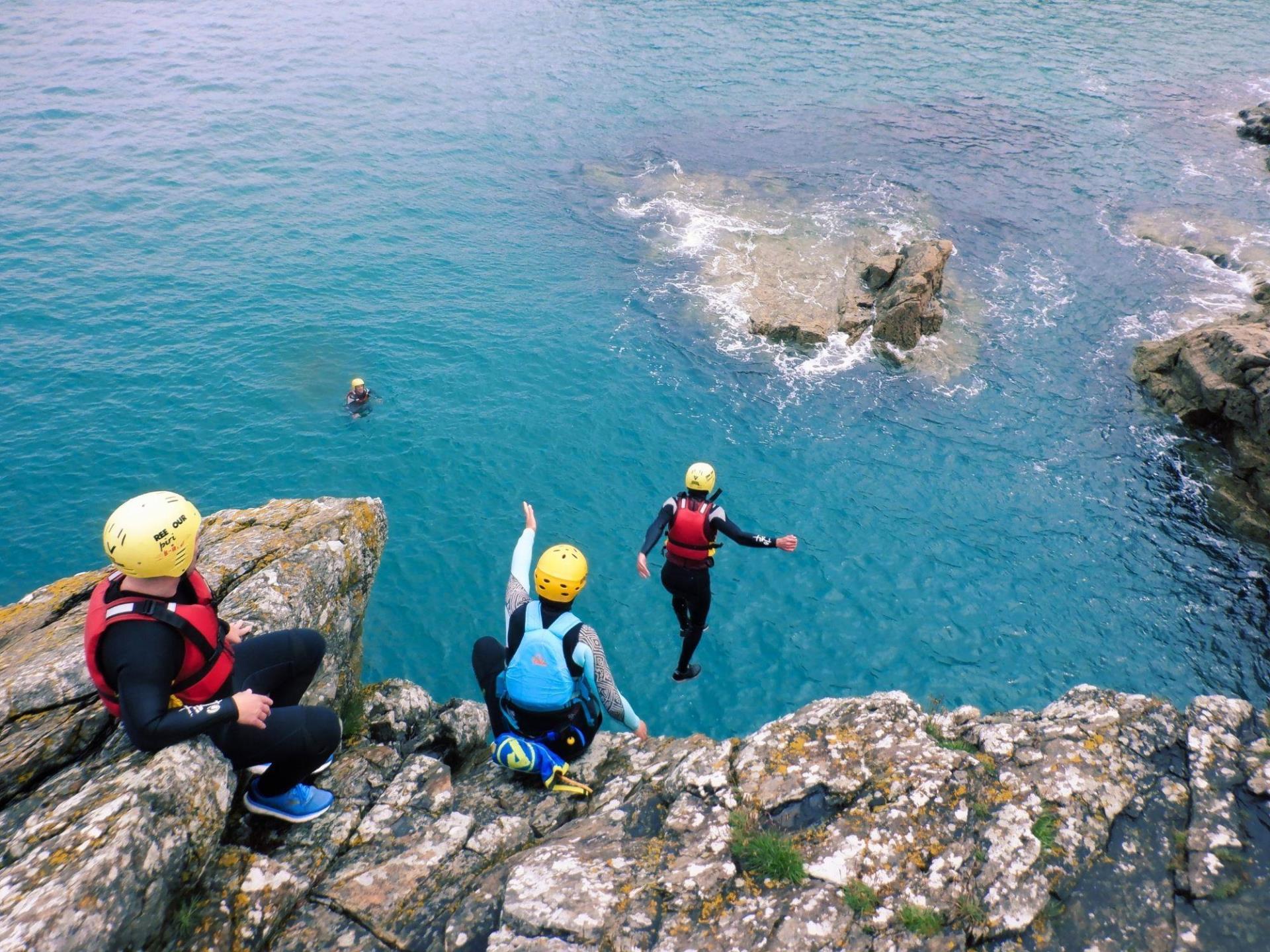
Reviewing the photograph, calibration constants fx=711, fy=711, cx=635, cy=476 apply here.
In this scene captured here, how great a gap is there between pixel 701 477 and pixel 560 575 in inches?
197

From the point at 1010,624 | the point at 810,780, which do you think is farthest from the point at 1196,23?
the point at 810,780

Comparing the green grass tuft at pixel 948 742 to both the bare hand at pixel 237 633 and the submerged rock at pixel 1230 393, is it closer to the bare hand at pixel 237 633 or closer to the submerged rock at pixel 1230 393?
the bare hand at pixel 237 633

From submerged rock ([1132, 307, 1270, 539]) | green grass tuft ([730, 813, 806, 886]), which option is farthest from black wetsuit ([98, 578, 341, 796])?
submerged rock ([1132, 307, 1270, 539])

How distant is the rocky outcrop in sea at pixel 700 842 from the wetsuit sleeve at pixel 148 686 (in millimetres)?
946

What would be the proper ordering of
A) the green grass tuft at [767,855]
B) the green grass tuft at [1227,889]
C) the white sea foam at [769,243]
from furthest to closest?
the white sea foam at [769,243] → the green grass tuft at [767,855] → the green grass tuft at [1227,889]

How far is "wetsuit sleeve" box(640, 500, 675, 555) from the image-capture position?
1226cm

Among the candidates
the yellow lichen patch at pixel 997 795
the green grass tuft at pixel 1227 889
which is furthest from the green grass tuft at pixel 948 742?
the green grass tuft at pixel 1227 889

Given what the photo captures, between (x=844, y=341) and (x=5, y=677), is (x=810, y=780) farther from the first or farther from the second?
(x=844, y=341)

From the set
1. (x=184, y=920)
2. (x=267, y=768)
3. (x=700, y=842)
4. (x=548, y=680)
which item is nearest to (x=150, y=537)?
(x=267, y=768)

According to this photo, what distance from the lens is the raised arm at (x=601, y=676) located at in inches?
317

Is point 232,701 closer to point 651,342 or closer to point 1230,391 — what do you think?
point 651,342

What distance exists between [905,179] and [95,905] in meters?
43.1

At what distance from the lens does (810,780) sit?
24.8 feet

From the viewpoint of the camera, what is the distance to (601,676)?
8.11 meters
